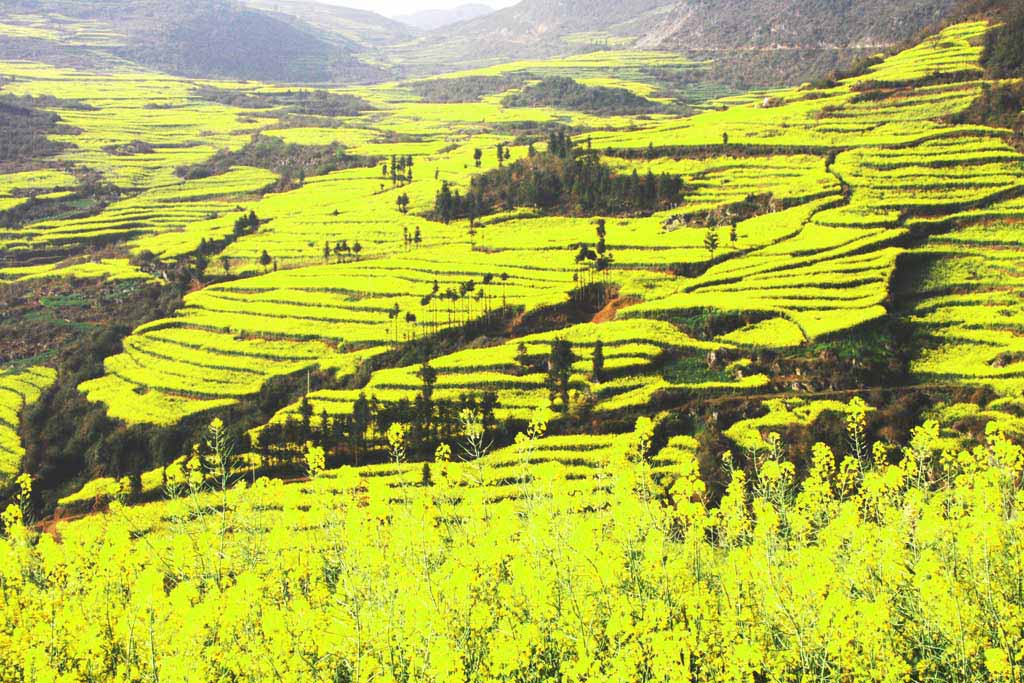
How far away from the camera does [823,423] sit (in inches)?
1384

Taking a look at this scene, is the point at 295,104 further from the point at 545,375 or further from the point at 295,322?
the point at 545,375

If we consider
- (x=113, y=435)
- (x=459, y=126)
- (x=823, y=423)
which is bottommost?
(x=113, y=435)

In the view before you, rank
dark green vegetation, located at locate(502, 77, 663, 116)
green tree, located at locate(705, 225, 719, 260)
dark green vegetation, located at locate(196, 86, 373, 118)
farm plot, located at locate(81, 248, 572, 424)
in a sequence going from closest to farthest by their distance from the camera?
farm plot, located at locate(81, 248, 572, 424)
green tree, located at locate(705, 225, 719, 260)
dark green vegetation, located at locate(502, 77, 663, 116)
dark green vegetation, located at locate(196, 86, 373, 118)

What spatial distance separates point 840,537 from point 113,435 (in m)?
44.3

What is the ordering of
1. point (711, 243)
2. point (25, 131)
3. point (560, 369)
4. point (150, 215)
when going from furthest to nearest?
point (25, 131) < point (150, 215) < point (711, 243) < point (560, 369)

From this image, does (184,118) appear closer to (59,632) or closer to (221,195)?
(221,195)

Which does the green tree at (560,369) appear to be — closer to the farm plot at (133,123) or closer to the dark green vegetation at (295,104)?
the farm plot at (133,123)

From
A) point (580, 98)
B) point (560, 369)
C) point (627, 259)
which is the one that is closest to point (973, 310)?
point (627, 259)

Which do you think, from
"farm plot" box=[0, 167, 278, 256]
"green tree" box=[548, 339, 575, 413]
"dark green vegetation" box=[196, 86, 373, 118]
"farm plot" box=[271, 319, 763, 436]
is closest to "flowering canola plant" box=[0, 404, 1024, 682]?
"farm plot" box=[271, 319, 763, 436]

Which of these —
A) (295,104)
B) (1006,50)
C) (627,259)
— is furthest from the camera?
(295,104)

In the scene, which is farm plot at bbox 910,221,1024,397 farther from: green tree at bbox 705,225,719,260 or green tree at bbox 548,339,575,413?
green tree at bbox 548,339,575,413

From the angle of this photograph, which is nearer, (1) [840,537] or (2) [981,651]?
(2) [981,651]

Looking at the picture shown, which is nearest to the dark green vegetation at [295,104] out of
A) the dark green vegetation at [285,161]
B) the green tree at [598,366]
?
the dark green vegetation at [285,161]

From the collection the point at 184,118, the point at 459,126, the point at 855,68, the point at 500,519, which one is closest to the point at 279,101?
the point at 184,118
